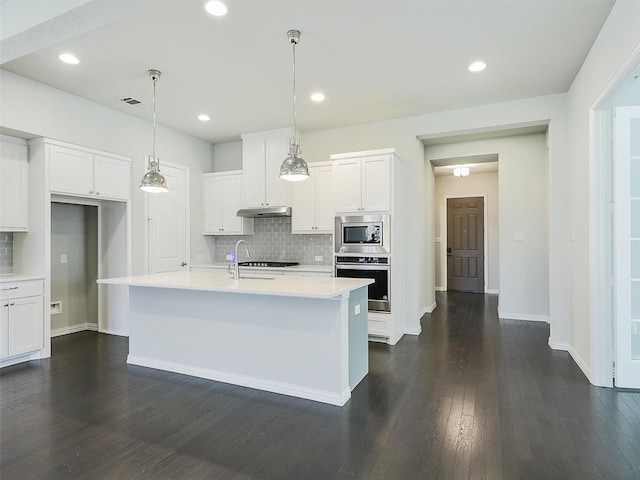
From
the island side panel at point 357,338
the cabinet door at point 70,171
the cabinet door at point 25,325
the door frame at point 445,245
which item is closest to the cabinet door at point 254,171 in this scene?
the cabinet door at point 70,171

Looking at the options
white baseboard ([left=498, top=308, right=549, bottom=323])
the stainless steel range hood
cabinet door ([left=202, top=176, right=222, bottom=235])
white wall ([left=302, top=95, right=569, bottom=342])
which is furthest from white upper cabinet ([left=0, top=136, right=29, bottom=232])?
white baseboard ([left=498, top=308, right=549, bottom=323])

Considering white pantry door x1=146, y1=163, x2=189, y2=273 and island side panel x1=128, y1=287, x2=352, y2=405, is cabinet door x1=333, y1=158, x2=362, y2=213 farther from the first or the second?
white pantry door x1=146, y1=163, x2=189, y2=273

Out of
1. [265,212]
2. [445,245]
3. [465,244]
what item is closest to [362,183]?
[265,212]

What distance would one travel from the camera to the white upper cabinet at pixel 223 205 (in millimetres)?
5801

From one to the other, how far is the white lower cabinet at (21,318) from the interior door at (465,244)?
7684 millimetres

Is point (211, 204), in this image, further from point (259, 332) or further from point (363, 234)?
point (259, 332)

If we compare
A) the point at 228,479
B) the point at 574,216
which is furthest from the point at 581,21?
the point at 228,479

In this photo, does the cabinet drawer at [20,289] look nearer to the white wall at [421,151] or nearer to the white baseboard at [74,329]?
the white baseboard at [74,329]

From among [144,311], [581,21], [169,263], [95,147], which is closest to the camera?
[581,21]

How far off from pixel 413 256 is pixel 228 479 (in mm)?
3690

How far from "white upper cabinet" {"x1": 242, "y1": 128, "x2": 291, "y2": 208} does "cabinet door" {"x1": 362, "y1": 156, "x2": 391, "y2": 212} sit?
1304 mm

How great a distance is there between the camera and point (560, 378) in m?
3.28

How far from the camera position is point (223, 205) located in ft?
19.4

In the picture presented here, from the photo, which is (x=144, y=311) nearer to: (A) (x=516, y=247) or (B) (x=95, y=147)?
(B) (x=95, y=147)
